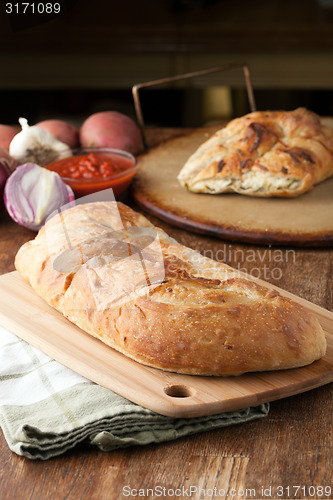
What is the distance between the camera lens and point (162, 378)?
5.20 feet

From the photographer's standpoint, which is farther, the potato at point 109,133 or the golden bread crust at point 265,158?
the potato at point 109,133

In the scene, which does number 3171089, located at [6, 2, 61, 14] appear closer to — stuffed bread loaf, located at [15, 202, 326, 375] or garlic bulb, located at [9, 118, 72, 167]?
stuffed bread loaf, located at [15, 202, 326, 375]

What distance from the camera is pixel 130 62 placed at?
5938 mm

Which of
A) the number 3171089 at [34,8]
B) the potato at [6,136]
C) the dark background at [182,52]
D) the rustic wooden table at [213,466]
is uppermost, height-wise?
the number 3171089 at [34,8]

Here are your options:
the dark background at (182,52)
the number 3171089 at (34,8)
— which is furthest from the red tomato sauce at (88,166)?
the dark background at (182,52)

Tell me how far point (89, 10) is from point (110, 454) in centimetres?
563

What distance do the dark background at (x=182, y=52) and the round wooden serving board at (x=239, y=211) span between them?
3.10m

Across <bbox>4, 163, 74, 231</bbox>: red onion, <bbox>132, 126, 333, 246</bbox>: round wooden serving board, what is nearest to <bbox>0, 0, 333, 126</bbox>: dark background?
<bbox>132, 126, 333, 246</bbox>: round wooden serving board

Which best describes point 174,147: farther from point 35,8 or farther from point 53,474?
point 53,474

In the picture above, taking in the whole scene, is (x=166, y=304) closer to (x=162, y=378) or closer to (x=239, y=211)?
(x=162, y=378)

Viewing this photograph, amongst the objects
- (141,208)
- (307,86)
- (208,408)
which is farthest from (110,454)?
(307,86)

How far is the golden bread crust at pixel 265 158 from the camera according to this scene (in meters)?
2.74

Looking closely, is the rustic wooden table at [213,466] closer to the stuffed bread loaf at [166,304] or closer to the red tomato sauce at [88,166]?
the stuffed bread loaf at [166,304]

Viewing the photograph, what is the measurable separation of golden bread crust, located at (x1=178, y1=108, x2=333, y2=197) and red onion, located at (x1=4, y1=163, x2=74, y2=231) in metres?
0.61
